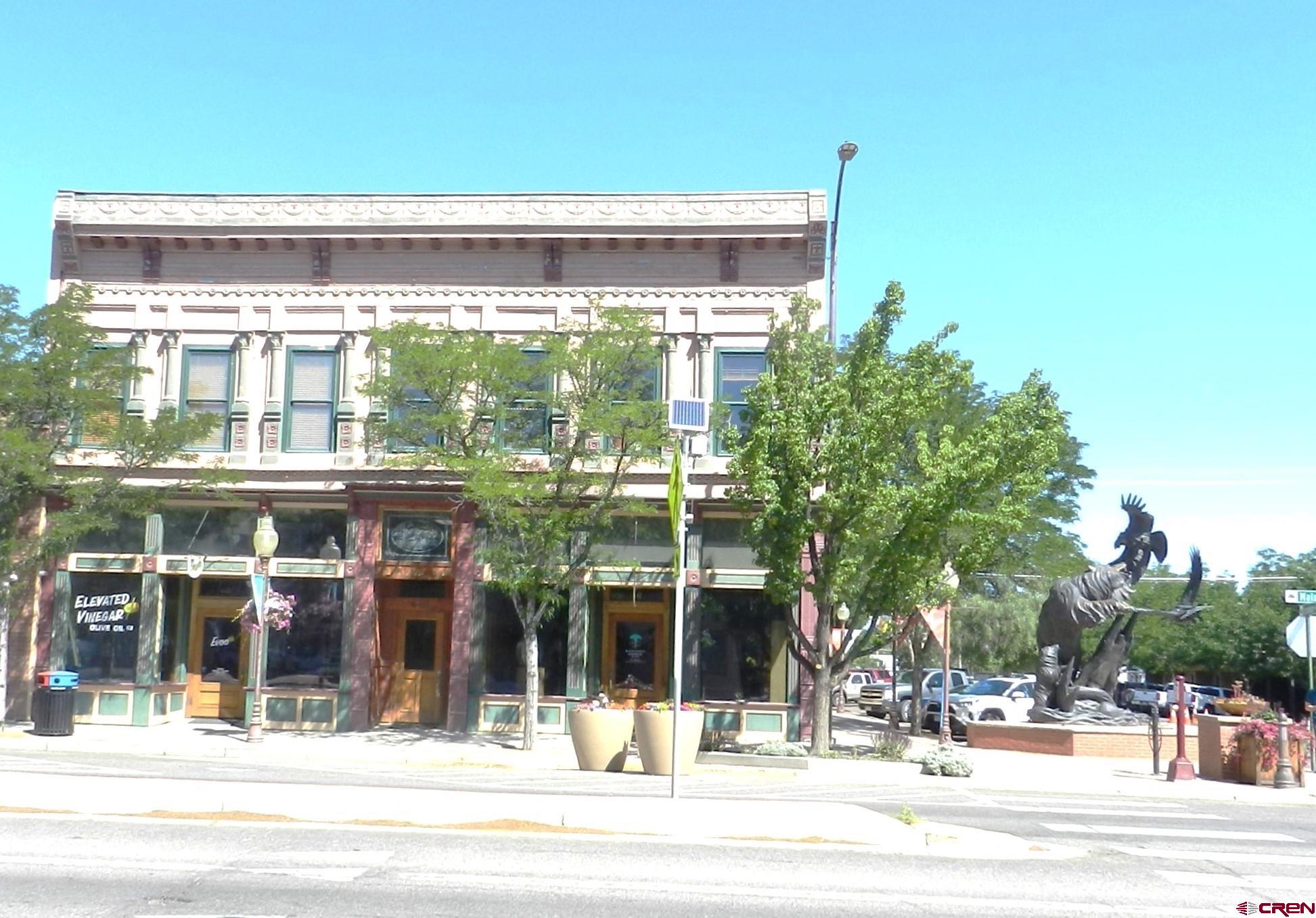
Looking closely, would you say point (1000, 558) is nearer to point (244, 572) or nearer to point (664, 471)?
point (664, 471)

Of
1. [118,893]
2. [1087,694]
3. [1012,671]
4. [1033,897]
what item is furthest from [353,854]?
[1012,671]

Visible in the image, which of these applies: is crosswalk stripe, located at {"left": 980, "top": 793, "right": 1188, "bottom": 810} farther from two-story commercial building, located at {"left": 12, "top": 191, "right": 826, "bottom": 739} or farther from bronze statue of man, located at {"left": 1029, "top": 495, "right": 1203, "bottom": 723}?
bronze statue of man, located at {"left": 1029, "top": 495, "right": 1203, "bottom": 723}

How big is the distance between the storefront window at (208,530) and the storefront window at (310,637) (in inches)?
46.5

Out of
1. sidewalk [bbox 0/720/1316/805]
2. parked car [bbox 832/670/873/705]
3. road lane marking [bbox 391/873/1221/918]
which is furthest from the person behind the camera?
parked car [bbox 832/670/873/705]

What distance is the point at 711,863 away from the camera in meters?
10.4

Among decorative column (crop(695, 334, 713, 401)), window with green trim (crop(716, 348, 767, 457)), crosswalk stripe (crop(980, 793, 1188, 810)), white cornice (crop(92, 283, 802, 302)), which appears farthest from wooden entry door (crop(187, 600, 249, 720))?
crosswalk stripe (crop(980, 793, 1188, 810))

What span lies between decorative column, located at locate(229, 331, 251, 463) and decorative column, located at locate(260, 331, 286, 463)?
1.06ft

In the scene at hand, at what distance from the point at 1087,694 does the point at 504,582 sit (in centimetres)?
1325

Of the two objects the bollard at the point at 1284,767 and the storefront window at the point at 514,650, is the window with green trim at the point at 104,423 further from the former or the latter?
the bollard at the point at 1284,767

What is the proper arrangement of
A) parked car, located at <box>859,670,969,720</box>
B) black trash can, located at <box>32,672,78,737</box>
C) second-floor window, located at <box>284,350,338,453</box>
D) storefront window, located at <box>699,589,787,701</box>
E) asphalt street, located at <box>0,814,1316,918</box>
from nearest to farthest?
asphalt street, located at <box>0,814,1316,918</box>
black trash can, located at <box>32,672,78,737</box>
storefront window, located at <box>699,589,787,701</box>
second-floor window, located at <box>284,350,338,453</box>
parked car, located at <box>859,670,969,720</box>

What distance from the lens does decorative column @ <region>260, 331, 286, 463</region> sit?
25.6 m

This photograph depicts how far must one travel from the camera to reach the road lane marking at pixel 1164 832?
535 inches

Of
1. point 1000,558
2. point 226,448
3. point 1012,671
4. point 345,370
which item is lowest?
point 1012,671

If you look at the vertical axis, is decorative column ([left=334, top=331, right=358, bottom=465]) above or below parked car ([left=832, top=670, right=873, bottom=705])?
above
